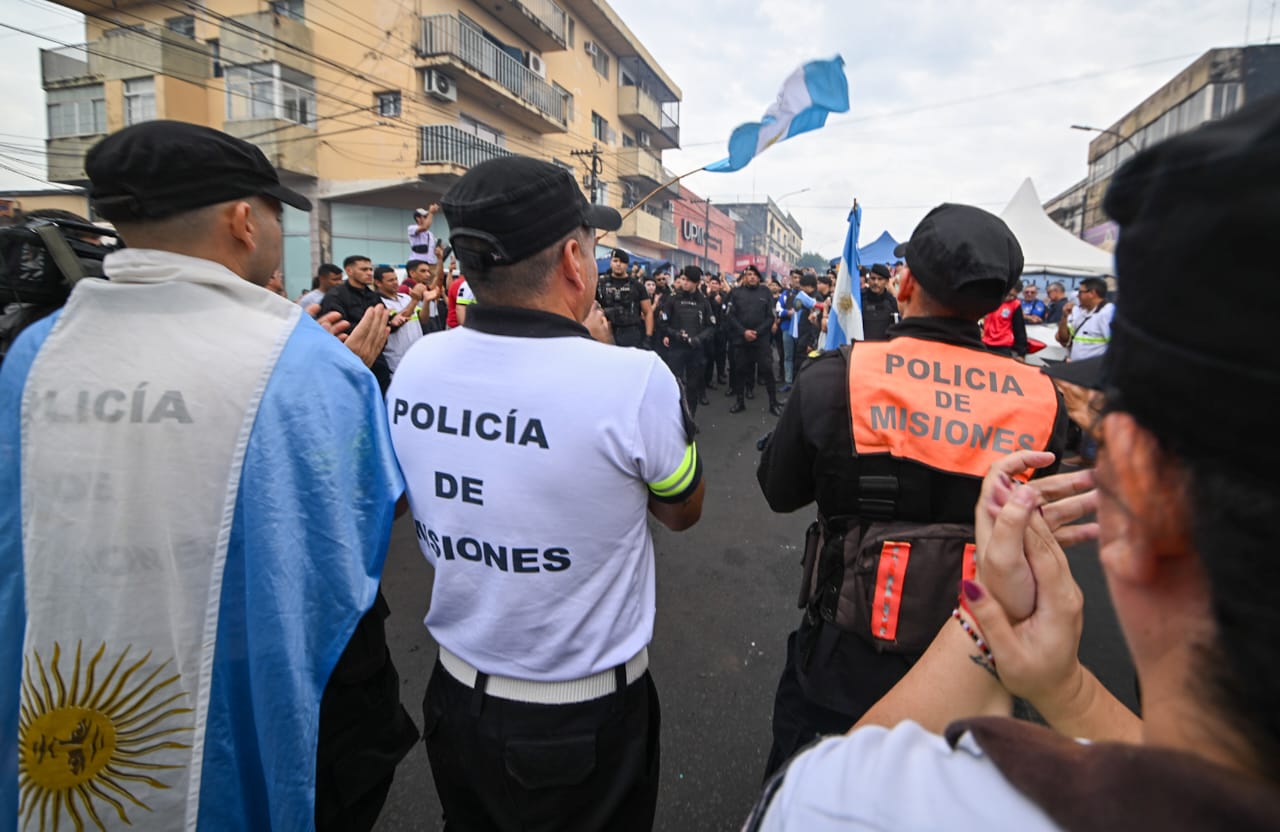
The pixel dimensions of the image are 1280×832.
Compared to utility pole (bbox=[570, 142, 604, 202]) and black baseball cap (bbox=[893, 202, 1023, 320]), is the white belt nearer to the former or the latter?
black baseball cap (bbox=[893, 202, 1023, 320])

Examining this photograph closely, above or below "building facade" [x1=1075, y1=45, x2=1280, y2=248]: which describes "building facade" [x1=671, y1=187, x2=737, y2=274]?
below

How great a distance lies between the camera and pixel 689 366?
30.1ft

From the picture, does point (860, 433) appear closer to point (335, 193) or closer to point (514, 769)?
point (514, 769)

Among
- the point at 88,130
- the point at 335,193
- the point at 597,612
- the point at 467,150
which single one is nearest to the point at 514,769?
the point at 597,612

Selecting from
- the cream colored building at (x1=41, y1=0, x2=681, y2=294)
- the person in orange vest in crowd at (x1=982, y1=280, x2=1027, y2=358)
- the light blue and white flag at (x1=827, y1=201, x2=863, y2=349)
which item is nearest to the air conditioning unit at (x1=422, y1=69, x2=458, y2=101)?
the cream colored building at (x1=41, y1=0, x2=681, y2=294)

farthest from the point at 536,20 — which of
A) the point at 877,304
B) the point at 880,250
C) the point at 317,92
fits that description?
the point at 877,304

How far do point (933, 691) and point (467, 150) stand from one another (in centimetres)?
2040

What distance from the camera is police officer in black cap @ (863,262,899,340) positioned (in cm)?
789

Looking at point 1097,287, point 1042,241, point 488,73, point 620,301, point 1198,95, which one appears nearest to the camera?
point 1097,287

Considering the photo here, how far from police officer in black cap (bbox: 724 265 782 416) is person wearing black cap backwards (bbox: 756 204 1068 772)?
7739 mm

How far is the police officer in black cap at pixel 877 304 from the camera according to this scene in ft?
25.9

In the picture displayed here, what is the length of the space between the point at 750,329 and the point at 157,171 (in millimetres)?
8730

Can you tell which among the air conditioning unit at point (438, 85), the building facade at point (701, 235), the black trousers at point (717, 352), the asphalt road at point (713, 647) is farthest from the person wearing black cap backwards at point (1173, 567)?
the building facade at point (701, 235)

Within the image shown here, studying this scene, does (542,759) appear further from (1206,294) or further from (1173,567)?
(1206,294)
